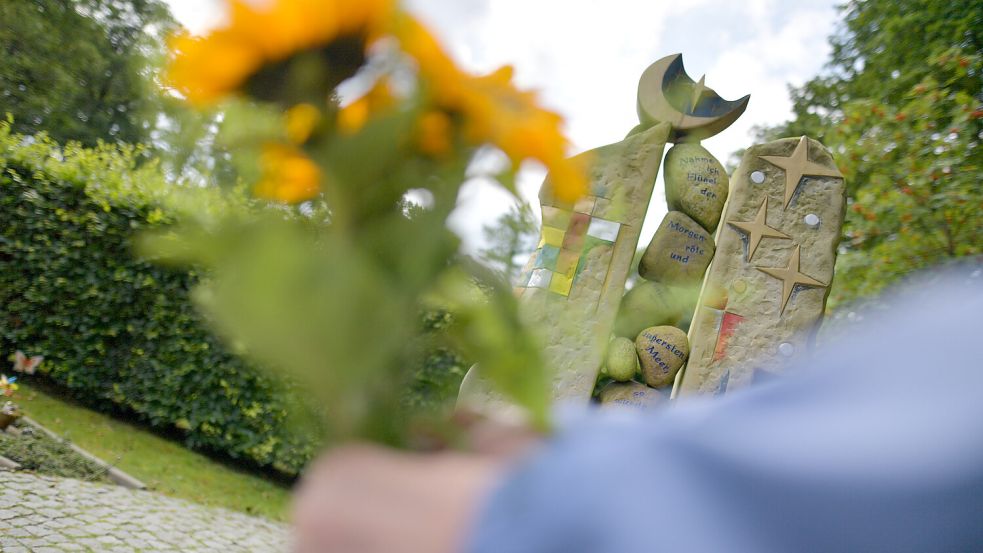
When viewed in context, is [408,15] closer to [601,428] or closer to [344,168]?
[344,168]

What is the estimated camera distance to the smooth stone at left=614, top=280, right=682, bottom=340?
4.70 metres

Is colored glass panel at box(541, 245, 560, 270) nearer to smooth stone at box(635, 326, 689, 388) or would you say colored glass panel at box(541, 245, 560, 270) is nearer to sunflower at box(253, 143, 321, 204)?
smooth stone at box(635, 326, 689, 388)

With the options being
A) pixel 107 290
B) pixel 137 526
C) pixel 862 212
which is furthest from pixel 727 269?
pixel 107 290

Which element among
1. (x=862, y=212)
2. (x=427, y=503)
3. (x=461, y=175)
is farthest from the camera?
(x=862, y=212)

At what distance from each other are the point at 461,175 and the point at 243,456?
794cm

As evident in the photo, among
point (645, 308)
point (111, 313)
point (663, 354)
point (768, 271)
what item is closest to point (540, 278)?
point (645, 308)

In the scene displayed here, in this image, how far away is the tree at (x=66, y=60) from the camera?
55.4ft

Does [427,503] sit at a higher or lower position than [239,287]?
lower

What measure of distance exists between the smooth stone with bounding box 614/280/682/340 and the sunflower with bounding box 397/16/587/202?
413cm

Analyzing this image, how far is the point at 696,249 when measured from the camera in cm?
471

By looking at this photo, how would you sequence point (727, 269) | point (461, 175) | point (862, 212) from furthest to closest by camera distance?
point (862, 212) < point (727, 269) < point (461, 175)

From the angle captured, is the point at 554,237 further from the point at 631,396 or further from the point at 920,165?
the point at 920,165

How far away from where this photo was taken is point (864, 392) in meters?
0.52

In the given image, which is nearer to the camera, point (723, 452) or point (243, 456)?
point (723, 452)
